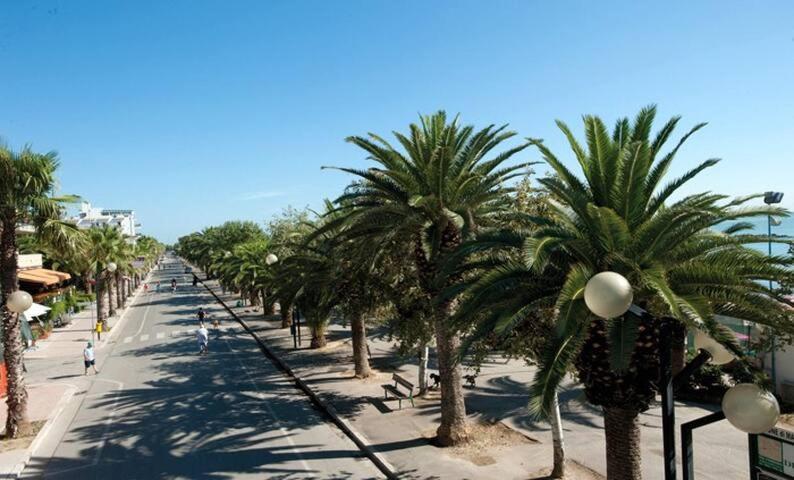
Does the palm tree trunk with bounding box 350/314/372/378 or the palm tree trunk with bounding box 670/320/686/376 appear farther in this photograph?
the palm tree trunk with bounding box 350/314/372/378

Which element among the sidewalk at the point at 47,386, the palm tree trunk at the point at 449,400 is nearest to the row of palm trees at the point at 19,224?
the sidewalk at the point at 47,386

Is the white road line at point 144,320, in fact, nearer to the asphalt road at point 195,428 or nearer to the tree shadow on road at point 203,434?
A: the asphalt road at point 195,428

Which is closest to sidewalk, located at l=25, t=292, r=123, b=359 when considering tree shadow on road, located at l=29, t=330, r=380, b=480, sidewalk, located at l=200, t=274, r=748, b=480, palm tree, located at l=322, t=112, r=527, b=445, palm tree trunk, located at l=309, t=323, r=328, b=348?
tree shadow on road, located at l=29, t=330, r=380, b=480

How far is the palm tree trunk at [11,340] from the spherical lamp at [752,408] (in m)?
15.1

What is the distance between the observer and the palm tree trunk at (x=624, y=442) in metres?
7.73

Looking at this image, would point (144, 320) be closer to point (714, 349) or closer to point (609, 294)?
point (714, 349)

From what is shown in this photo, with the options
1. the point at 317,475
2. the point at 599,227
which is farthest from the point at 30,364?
the point at 599,227

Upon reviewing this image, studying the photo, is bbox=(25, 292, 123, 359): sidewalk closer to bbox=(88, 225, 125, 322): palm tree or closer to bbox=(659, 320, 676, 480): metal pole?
bbox=(88, 225, 125, 322): palm tree

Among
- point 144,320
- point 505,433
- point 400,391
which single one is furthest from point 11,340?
point 144,320

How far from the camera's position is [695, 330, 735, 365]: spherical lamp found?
20.5 ft

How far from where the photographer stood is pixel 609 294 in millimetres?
5102

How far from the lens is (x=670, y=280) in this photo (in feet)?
23.6

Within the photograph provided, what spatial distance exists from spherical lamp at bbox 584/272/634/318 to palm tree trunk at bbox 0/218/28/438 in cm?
1406

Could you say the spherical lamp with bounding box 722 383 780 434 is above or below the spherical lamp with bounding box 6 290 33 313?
below
